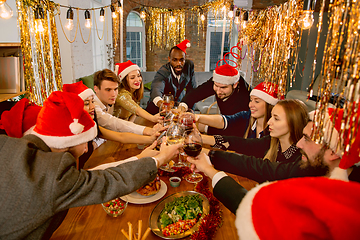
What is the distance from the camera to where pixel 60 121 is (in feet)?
3.71

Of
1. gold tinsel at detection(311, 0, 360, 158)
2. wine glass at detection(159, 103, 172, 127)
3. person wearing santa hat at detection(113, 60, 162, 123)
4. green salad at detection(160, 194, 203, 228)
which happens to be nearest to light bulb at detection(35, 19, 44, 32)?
person wearing santa hat at detection(113, 60, 162, 123)

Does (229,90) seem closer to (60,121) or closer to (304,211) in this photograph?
(60,121)

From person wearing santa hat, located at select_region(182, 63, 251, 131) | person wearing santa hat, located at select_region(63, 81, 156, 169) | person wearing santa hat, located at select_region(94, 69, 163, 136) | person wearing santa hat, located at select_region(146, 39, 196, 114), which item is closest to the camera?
person wearing santa hat, located at select_region(63, 81, 156, 169)

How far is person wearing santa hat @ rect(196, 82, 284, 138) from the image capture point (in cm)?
200

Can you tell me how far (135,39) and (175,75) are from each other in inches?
194

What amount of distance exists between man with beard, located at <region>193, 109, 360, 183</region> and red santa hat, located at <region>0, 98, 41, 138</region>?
1.03m

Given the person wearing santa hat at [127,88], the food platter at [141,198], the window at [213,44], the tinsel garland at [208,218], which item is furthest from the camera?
the window at [213,44]

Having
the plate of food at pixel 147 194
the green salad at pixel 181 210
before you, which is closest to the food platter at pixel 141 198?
the plate of food at pixel 147 194

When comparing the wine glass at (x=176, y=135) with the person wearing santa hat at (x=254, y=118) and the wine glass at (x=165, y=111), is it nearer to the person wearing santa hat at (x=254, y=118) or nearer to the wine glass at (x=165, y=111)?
the wine glass at (x=165, y=111)

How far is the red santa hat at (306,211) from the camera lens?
0.48m

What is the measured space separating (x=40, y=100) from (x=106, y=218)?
205 cm

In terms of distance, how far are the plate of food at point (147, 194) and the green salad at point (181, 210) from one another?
124 millimetres

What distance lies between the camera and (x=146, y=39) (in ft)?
26.4

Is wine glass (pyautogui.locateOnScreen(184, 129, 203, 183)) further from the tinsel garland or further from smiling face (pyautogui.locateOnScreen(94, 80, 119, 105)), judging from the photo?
smiling face (pyautogui.locateOnScreen(94, 80, 119, 105))
